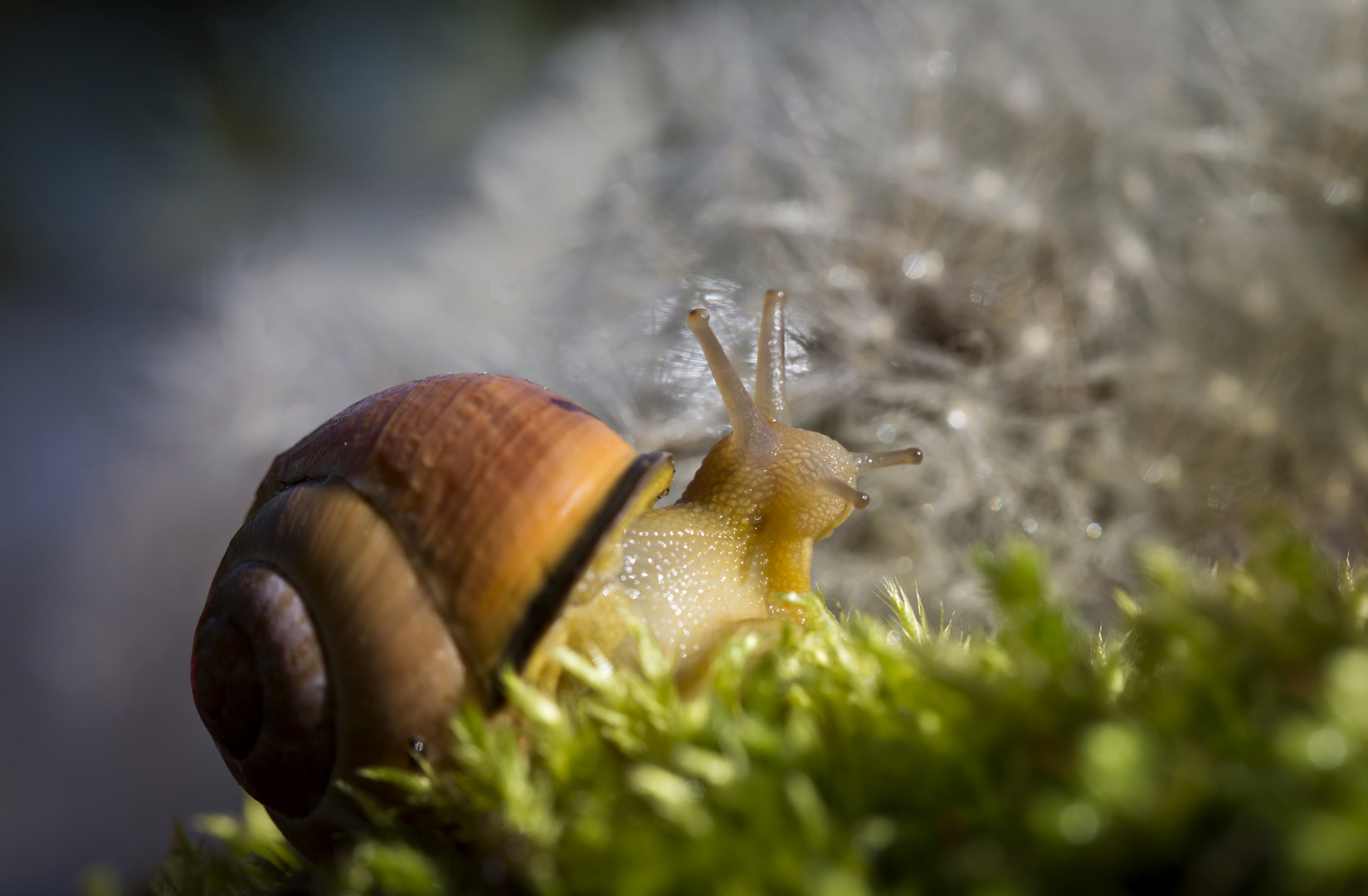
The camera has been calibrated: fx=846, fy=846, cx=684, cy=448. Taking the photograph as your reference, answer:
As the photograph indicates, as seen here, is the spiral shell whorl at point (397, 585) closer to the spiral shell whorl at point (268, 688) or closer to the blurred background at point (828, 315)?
the spiral shell whorl at point (268, 688)

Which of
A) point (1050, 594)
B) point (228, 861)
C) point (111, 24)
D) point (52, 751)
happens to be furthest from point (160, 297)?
point (1050, 594)

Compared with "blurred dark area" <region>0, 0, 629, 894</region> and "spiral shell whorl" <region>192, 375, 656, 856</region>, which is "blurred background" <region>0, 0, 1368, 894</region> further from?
"spiral shell whorl" <region>192, 375, 656, 856</region>

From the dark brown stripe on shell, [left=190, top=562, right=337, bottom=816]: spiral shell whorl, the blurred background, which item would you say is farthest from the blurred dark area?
the dark brown stripe on shell

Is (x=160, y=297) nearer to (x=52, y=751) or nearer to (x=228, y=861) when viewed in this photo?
(x=52, y=751)

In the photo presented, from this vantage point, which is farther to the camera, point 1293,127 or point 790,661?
point 1293,127

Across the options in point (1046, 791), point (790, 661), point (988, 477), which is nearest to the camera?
point (1046, 791)

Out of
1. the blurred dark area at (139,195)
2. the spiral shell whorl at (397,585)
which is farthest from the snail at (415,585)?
the blurred dark area at (139,195)
